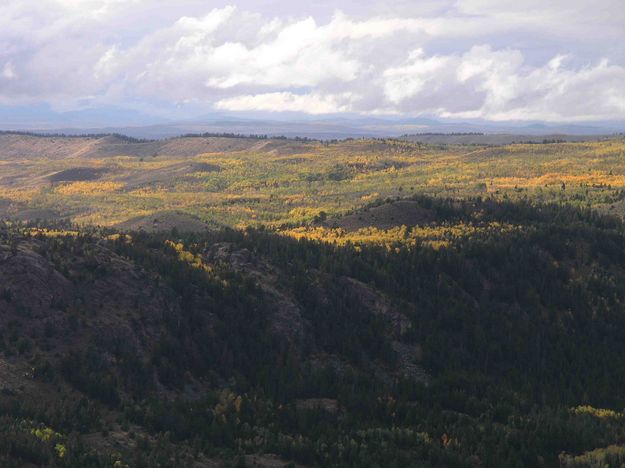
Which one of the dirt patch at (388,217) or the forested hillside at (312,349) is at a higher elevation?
the dirt patch at (388,217)

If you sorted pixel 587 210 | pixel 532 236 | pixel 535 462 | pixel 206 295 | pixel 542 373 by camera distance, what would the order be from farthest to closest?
1. pixel 587 210
2. pixel 532 236
3. pixel 542 373
4. pixel 206 295
5. pixel 535 462

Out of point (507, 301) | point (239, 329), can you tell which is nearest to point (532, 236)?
point (507, 301)

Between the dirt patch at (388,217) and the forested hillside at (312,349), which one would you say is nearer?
the forested hillside at (312,349)

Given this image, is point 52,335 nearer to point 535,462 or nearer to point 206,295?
point 206,295

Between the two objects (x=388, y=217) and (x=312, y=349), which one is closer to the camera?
(x=312, y=349)

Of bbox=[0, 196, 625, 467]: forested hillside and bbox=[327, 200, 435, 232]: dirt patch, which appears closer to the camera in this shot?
bbox=[0, 196, 625, 467]: forested hillside

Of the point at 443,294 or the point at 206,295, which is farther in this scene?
the point at 443,294

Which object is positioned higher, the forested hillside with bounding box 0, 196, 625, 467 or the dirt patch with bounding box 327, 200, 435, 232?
the dirt patch with bounding box 327, 200, 435, 232

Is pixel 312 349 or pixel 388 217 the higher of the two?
pixel 388 217
